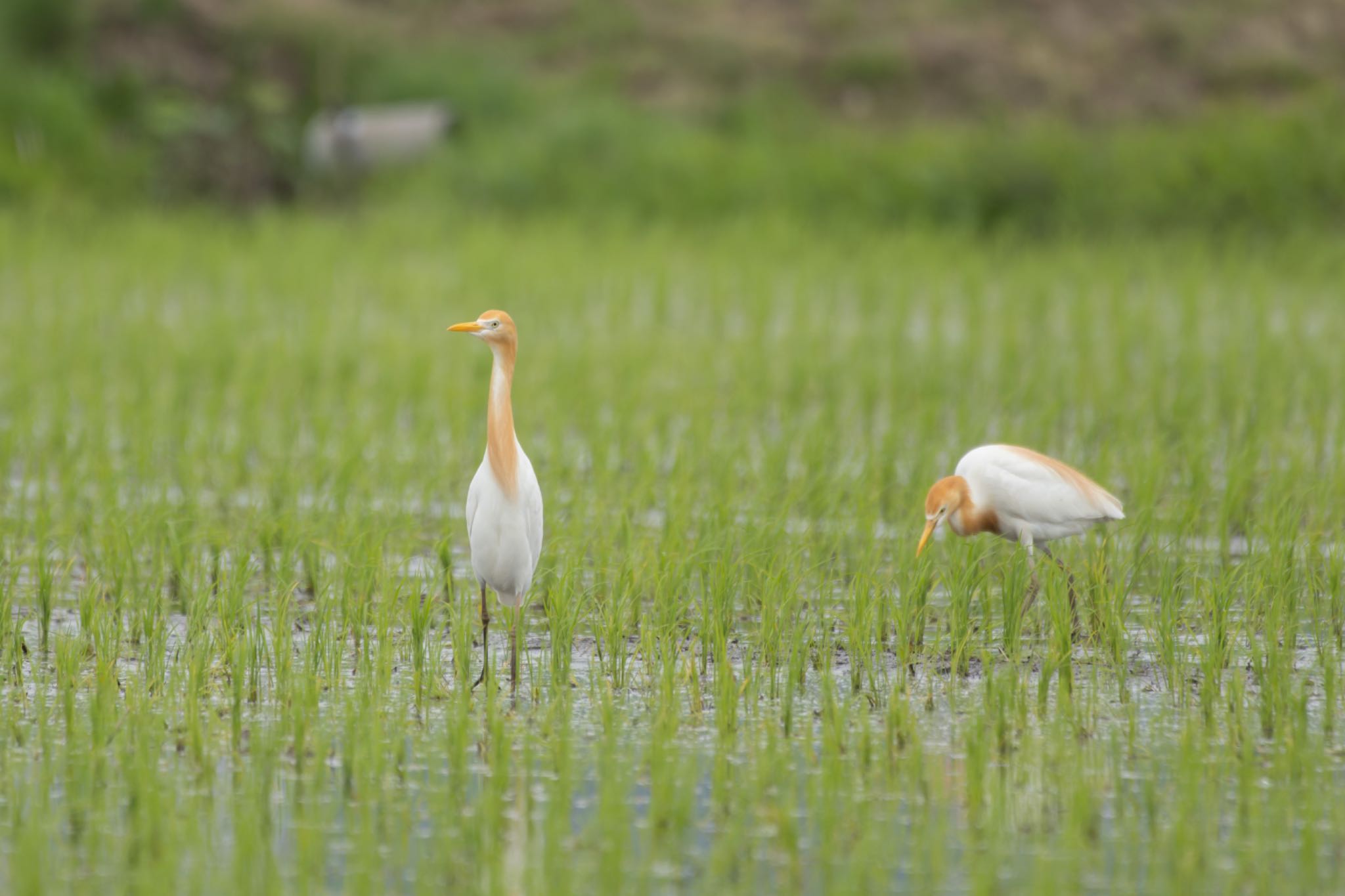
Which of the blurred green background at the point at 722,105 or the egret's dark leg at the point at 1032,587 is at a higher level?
the blurred green background at the point at 722,105

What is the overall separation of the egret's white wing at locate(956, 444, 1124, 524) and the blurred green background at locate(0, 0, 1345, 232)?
8826 mm

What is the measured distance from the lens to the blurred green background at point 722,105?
13.5 m

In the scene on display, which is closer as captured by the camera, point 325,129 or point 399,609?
point 399,609

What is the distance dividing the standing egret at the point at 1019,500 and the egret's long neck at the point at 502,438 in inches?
46.7

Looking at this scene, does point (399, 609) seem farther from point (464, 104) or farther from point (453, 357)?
point (464, 104)

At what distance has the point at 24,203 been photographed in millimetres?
13266

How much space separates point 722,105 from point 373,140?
153 inches

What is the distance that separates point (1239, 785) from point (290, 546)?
2.69m

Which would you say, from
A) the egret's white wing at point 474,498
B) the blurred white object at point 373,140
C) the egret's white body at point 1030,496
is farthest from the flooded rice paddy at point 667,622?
the blurred white object at point 373,140

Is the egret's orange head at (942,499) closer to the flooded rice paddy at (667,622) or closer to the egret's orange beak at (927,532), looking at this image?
the egret's orange beak at (927,532)

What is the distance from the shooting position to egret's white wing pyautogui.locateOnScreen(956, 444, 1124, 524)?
14.9ft

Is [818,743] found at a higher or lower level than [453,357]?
lower

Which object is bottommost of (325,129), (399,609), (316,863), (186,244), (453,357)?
(316,863)

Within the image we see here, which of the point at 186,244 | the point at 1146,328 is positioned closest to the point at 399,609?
the point at 1146,328
